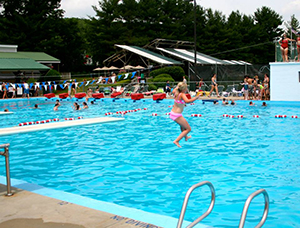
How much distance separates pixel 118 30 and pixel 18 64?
18306 millimetres

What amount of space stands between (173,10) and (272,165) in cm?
5481

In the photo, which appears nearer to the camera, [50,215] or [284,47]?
[50,215]

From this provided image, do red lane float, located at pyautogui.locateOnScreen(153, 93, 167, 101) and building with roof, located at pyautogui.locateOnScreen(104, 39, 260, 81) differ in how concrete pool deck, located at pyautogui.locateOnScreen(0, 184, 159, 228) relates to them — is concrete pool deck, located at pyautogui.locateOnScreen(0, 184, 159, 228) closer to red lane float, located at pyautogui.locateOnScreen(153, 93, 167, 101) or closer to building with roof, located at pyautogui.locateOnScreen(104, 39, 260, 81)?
red lane float, located at pyautogui.locateOnScreen(153, 93, 167, 101)

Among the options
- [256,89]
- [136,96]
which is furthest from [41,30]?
[256,89]

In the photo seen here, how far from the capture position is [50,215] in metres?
4.81

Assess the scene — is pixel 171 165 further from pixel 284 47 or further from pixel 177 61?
pixel 177 61

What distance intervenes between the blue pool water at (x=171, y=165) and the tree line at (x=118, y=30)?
37.9 meters

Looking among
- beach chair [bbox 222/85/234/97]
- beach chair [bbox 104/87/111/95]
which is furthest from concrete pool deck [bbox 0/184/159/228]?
beach chair [bbox 104/87/111/95]

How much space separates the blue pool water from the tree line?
124 feet

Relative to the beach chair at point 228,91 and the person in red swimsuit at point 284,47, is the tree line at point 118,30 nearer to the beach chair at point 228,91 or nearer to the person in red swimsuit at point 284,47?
the beach chair at point 228,91

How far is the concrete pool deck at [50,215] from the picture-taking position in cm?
445

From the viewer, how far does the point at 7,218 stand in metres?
4.68

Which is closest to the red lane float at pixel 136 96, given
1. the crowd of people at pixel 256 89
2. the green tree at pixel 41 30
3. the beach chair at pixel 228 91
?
the beach chair at pixel 228 91

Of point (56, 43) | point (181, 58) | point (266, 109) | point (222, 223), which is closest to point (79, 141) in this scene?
point (222, 223)
